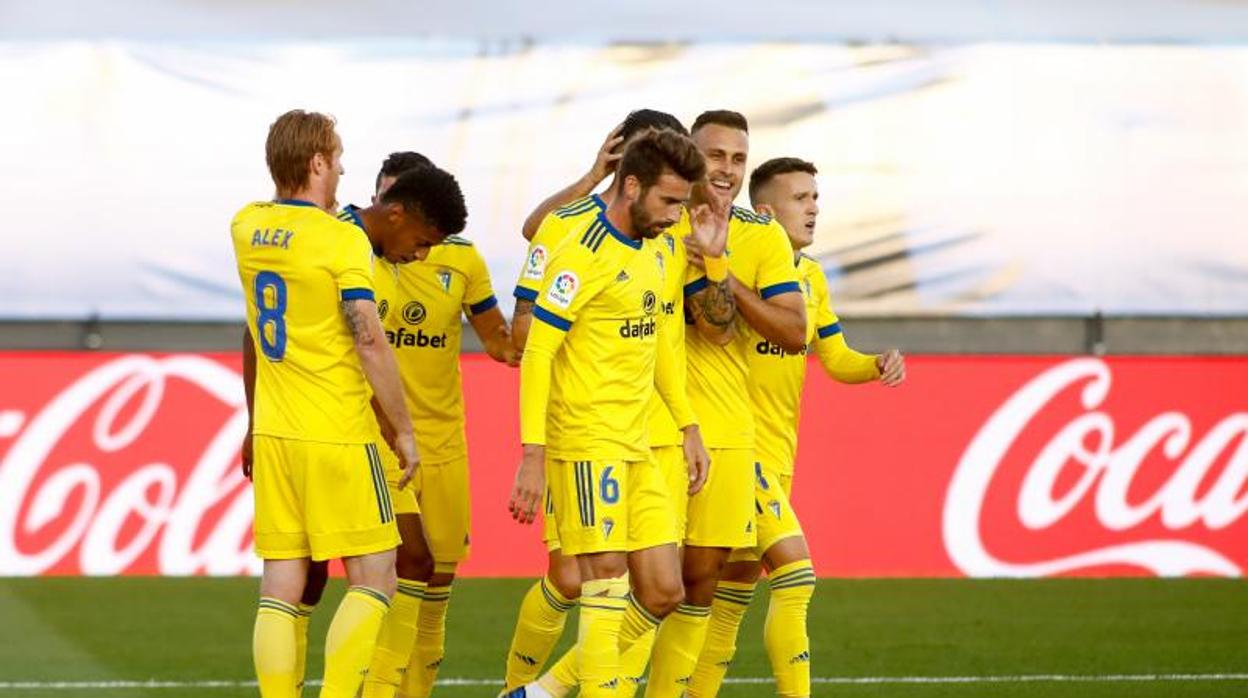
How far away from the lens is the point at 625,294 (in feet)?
23.2

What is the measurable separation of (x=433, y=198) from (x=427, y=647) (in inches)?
71.5

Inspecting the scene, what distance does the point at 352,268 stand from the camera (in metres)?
6.90

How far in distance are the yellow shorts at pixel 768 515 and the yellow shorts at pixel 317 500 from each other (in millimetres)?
1519

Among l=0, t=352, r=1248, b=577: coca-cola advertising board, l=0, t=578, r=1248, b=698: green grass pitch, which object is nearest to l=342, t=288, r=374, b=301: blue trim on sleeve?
l=0, t=578, r=1248, b=698: green grass pitch

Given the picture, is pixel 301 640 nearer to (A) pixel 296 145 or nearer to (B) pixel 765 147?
(A) pixel 296 145

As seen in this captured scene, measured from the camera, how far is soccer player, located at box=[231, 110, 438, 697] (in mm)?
6910

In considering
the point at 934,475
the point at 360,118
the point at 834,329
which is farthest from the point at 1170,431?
the point at 360,118

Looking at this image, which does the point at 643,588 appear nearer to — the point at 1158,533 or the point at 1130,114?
the point at 1158,533

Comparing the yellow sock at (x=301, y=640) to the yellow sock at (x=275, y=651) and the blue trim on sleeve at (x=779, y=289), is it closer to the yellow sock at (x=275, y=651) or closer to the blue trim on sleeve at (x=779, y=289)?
the yellow sock at (x=275, y=651)

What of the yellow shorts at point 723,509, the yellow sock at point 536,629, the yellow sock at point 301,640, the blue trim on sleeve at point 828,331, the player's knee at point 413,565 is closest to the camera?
the yellow sock at point 301,640

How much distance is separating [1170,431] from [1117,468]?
1.32ft

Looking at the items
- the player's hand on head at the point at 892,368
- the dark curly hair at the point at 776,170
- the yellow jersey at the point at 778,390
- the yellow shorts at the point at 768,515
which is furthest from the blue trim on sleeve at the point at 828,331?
the yellow shorts at the point at 768,515

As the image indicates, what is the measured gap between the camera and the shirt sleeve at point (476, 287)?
27.0ft

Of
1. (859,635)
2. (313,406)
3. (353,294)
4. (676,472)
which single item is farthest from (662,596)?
(859,635)
